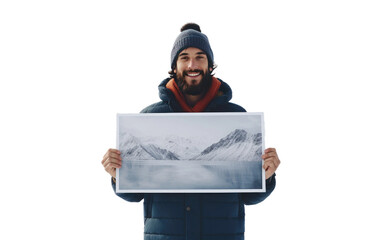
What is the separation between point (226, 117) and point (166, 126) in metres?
0.33

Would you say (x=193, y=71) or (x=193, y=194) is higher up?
(x=193, y=71)

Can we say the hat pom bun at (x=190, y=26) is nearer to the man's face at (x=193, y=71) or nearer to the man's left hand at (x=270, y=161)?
the man's face at (x=193, y=71)

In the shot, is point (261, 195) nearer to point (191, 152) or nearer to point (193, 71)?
point (191, 152)

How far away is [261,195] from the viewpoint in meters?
2.25

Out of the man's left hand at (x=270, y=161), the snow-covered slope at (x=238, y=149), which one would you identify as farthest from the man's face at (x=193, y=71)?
the man's left hand at (x=270, y=161)

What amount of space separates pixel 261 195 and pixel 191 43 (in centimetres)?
97

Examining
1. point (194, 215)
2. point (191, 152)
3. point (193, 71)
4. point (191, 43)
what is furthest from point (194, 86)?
point (194, 215)

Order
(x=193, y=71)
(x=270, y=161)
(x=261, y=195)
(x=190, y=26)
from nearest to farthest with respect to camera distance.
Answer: (x=270, y=161) → (x=261, y=195) → (x=193, y=71) → (x=190, y=26)

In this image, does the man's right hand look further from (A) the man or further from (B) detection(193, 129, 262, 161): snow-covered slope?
(B) detection(193, 129, 262, 161): snow-covered slope

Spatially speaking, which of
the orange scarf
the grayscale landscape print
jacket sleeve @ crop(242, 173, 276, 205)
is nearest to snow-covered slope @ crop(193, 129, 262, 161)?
the grayscale landscape print

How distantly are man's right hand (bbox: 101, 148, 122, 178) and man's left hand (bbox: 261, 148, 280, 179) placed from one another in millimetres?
749

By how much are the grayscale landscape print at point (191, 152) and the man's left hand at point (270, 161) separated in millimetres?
36

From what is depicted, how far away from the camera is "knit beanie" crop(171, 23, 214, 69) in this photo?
2426mm

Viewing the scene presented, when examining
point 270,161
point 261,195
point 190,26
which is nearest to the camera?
point 270,161
